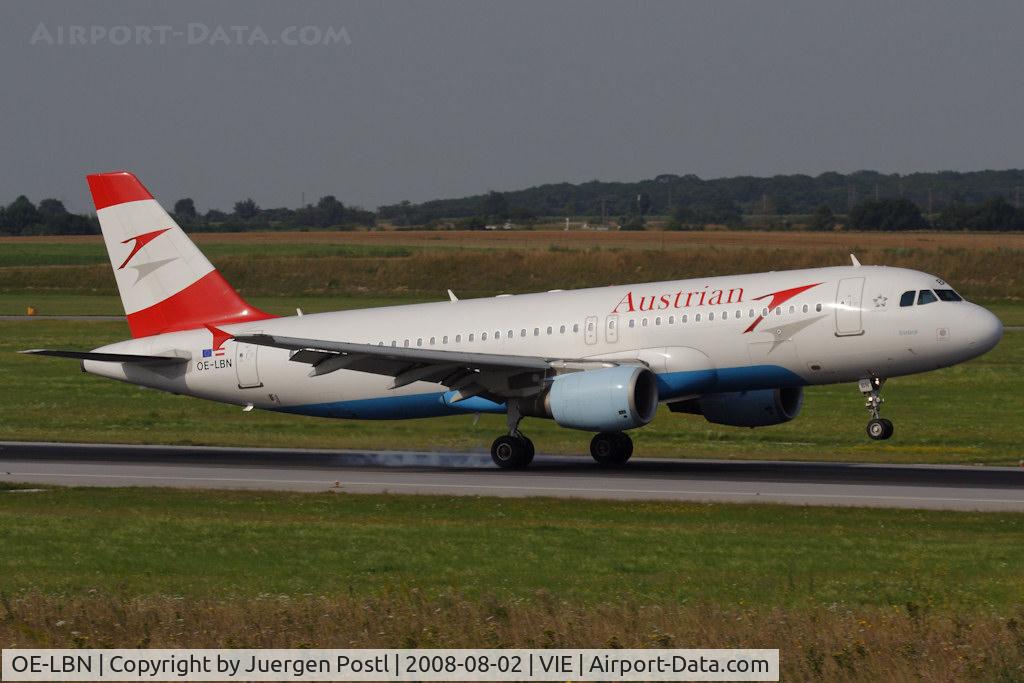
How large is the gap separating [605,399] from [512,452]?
3.79 meters

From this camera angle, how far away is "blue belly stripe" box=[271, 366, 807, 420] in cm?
3497

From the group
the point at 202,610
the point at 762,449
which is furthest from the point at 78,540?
the point at 762,449

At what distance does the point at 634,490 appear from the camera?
31.0 metres

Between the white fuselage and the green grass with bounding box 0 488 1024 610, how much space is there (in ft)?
23.7

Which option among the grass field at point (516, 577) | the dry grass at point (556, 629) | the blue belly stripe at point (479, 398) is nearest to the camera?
the dry grass at point (556, 629)

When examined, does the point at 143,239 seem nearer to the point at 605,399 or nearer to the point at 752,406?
the point at 605,399

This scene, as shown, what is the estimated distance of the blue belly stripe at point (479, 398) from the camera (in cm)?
3497

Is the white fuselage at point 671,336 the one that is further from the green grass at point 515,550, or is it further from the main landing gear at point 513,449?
the green grass at point 515,550

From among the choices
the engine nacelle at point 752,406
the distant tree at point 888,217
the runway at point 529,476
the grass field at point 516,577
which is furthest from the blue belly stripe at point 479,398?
the distant tree at point 888,217

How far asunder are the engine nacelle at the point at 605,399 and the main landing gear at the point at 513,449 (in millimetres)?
2026

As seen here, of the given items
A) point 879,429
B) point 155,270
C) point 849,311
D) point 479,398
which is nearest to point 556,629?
point 879,429

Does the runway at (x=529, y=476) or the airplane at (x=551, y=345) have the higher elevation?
the airplane at (x=551, y=345)

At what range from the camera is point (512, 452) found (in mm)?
36250

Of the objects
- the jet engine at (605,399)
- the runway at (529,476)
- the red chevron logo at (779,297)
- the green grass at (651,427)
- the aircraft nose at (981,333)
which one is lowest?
the green grass at (651,427)
